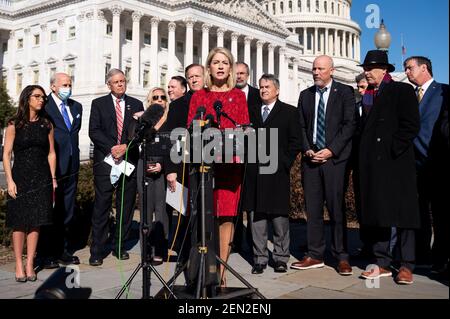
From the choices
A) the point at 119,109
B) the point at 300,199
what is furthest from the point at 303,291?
the point at 300,199

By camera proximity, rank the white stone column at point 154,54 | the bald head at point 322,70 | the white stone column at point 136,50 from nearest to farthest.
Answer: the bald head at point 322,70 → the white stone column at point 136,50 → the white stone column at point 154,54

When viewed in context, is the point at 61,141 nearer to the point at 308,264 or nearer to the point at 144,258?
the point at 144,258

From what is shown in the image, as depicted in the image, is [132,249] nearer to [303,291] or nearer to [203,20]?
[303,291]

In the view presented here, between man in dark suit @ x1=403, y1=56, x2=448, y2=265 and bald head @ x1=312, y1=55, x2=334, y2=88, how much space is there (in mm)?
1129

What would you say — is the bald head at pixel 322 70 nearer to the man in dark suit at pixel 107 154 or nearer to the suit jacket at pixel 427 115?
the suit jacket at pixel 427 115

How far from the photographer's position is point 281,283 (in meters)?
5.92

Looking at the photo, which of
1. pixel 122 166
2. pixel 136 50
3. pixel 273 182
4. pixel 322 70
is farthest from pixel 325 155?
pixel 136 50

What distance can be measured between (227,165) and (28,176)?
8.95 ft

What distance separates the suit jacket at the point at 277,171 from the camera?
21.3ft

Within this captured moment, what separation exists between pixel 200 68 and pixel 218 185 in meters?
2.42

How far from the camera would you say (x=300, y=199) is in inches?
467

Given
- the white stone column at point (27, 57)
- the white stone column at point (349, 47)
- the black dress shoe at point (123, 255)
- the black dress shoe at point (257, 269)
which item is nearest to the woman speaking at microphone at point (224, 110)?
the black dress shoe at point (257, 269)

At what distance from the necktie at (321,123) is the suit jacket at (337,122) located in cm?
5
